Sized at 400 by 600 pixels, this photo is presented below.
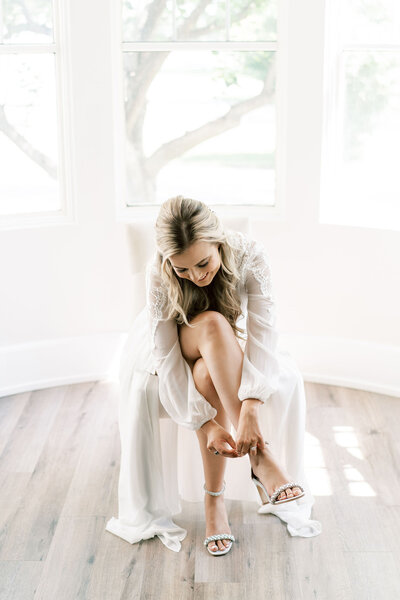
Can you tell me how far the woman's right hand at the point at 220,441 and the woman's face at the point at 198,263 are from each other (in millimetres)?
438

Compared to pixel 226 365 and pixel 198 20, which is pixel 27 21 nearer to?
pixel 198 20

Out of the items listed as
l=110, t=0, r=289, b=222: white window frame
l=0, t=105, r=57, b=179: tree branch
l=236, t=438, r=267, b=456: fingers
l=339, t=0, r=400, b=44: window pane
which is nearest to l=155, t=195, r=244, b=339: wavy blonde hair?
l=236, t=438, r=267, b=456: fingers

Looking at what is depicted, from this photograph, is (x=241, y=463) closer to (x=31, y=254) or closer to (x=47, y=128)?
(x=31, y=254)

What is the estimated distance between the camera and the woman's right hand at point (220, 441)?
95.9 inches

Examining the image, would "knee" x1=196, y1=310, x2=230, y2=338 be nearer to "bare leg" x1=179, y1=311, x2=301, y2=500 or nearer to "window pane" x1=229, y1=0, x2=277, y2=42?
"bare leg" x1=179, y1=311, x2=301, y2=500

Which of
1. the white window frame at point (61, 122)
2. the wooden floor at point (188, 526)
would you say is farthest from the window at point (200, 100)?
the wooden floor at point (188, 526)

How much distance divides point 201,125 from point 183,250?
153cm

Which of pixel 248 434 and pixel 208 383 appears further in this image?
pixel 208 383

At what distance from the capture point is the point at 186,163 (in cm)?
383

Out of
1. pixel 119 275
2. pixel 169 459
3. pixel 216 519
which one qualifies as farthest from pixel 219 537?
pixel 119 275

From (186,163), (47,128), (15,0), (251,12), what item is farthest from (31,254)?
(251,12)

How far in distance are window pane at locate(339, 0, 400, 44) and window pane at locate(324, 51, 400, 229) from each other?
0.07 meters

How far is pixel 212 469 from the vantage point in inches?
104

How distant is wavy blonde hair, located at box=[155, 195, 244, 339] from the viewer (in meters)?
2.38
